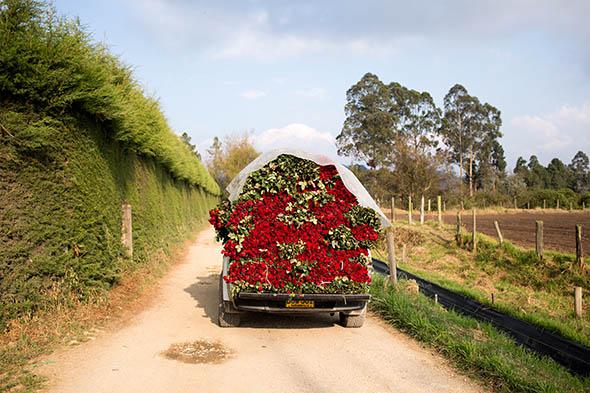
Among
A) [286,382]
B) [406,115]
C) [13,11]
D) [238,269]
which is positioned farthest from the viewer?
[406,115]

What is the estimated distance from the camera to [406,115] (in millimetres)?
59625

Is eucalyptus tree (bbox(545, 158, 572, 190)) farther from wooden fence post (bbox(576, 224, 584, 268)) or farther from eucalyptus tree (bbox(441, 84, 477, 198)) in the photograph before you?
wooden fence post (bbox(576, 224, 584, 268))

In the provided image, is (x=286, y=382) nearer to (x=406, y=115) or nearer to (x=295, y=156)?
(x=295, y=156)

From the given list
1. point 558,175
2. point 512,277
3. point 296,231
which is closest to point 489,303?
point 512,277

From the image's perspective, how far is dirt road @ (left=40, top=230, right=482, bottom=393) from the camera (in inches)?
183

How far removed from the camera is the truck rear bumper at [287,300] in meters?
6.27

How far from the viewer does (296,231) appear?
21.4 feet

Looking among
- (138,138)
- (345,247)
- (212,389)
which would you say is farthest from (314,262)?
(138,138)

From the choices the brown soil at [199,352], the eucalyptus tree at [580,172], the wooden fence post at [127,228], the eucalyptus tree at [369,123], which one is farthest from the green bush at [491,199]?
the brown soil at [199,352]

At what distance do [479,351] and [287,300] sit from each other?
249 cm

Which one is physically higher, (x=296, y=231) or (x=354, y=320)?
(x=296, y=231)

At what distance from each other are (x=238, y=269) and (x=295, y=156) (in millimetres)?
1805

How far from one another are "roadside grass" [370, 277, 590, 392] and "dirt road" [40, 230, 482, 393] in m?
0.22

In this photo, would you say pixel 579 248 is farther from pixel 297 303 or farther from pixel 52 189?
pixel 52 189
